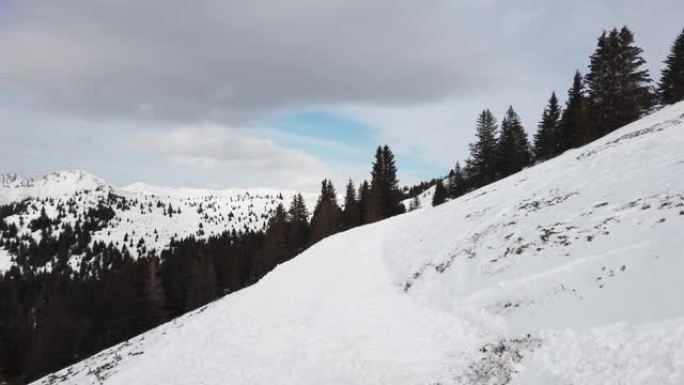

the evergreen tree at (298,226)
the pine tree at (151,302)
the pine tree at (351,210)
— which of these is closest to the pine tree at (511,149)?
the pine tree at (351,210)

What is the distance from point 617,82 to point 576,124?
7.09 m

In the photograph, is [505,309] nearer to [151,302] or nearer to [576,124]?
[576,124]

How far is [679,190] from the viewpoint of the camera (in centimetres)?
1501

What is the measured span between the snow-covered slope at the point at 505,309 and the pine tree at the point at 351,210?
168ft

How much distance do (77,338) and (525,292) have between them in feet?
269

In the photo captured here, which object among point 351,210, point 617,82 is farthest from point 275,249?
point 617,82

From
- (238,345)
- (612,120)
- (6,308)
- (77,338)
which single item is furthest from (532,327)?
(6,308)

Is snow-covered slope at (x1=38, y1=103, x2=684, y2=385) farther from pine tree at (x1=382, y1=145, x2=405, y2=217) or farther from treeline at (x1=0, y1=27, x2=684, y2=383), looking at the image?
pine tree at (x1=382, y1=145, x2=405, y2=217)

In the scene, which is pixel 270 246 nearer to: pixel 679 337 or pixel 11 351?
pixel 11 351

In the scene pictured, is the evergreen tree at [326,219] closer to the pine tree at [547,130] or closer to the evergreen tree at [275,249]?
the evergreen tree at [275,249]

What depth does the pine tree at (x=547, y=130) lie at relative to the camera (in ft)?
217

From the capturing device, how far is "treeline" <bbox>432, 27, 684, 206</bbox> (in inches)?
1895

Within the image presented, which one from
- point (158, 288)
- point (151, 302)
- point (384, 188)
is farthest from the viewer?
point (384, 188)

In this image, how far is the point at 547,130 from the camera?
221 ft
